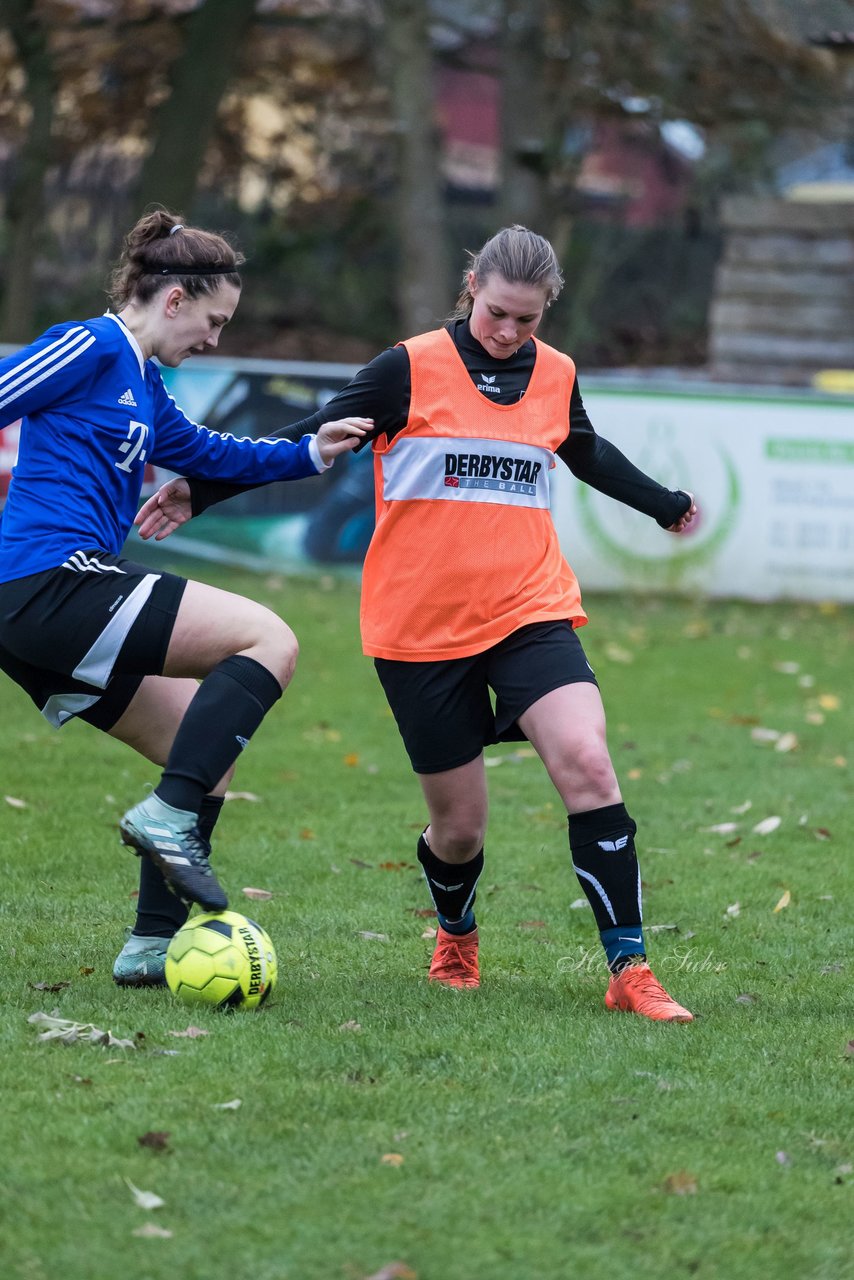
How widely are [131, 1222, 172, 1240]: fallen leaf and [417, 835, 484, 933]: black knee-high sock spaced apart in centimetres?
195

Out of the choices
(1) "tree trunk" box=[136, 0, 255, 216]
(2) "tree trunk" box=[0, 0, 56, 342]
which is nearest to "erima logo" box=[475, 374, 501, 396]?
(1) "tree trunk" box=[136, 0, 255, 216]

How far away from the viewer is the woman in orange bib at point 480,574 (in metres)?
4.66

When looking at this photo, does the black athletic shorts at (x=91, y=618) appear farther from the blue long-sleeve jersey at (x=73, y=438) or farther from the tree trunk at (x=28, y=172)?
the tree trunk at (x=28, y=172)

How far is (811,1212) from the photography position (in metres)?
3.38

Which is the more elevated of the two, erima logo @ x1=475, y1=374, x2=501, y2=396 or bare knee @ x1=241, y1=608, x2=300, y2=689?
erima logo @ x1=475, y1=374, x2=501, y2=396

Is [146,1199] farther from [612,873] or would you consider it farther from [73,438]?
[73,438]

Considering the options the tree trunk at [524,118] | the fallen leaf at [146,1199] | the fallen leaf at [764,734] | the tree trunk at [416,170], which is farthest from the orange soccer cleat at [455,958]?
the tree trunk at [524,118]

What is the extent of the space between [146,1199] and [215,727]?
134 centimetres

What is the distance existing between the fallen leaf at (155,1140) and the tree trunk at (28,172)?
1732cm

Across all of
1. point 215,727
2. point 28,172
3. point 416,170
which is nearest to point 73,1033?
point 215,727

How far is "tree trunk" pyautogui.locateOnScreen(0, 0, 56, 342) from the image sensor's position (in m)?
18.8

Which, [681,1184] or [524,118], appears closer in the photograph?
[681,1184]

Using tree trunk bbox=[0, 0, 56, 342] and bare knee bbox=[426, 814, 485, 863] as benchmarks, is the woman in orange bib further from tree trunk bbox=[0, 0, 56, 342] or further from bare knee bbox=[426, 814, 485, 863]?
tree trunk bbox=[0, 0, 56, 342]

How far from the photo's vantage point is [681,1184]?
347 centimetres
